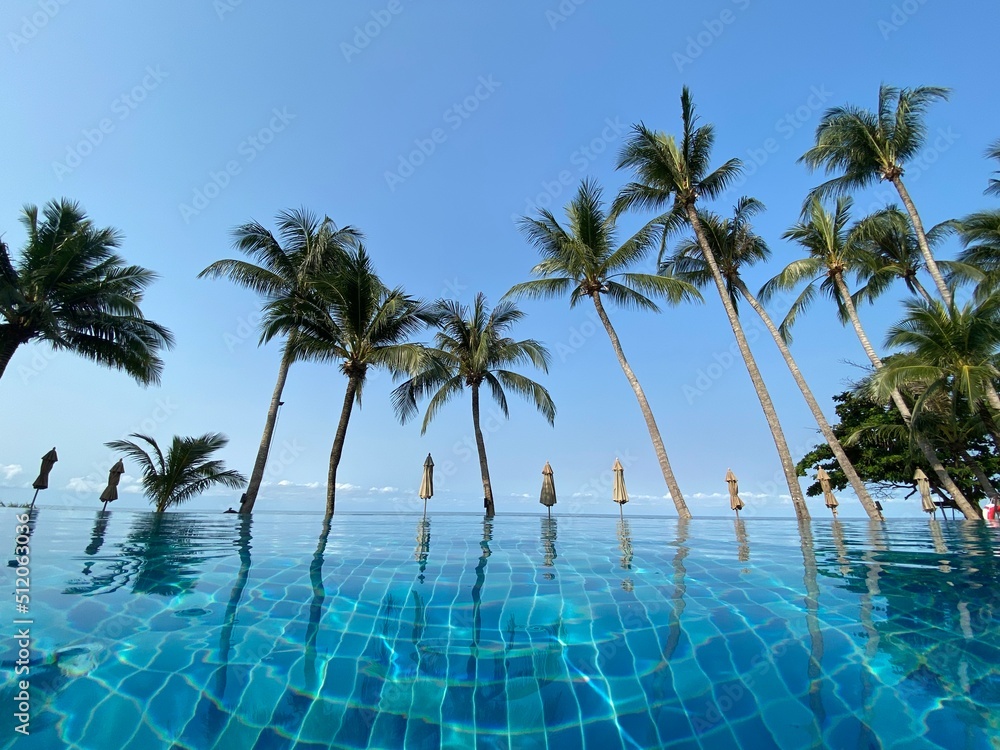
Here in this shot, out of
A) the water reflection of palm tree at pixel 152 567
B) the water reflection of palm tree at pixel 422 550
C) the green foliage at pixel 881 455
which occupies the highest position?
the green foliage at pixel 881 455

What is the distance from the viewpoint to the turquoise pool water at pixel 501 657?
216 centimetres

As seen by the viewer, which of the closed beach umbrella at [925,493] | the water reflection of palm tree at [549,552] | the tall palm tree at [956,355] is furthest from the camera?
the closed beach umbrella at [925,493]

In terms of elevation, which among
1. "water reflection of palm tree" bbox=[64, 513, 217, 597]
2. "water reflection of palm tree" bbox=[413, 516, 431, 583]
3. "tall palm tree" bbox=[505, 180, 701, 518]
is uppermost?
"tall palm tree" bbox=[505, 180, 701, 518]

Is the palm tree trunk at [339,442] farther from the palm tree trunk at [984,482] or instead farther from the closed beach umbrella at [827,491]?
the palm tree trunk at [984,482]

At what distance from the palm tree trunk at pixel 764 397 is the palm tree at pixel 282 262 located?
1141 cm

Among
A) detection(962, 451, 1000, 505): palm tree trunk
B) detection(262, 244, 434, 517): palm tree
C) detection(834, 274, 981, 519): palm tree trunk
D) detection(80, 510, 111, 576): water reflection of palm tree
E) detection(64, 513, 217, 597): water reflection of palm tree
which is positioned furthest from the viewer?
detection(962, 451, 1000, 505): palm tree trunk

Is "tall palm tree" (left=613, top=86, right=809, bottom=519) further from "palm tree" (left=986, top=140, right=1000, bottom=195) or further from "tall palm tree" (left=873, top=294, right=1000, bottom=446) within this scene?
"palm tree" (left=986, top=140, right=1000, bottom=195)

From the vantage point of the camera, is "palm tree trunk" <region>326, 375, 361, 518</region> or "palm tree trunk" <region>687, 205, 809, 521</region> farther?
"palm tree trunk" <region>326, 375, 361, 518</region>

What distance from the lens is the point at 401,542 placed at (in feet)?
22.8

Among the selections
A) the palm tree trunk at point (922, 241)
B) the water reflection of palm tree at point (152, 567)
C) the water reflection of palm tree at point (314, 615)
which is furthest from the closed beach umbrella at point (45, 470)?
the palm tree trunk at point (922, 241)

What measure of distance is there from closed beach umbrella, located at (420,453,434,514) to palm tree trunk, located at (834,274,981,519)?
560 inches

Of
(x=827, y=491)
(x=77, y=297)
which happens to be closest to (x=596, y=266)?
(x=827, y=491)

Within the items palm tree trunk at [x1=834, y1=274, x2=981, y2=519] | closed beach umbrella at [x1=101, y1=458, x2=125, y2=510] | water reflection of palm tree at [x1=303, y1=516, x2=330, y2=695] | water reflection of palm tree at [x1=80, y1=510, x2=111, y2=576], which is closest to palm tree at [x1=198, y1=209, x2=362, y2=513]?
closed beach umbrella at [x1=101, y1=458, x2=125, y2=510]

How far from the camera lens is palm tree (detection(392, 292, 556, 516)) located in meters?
17.2
